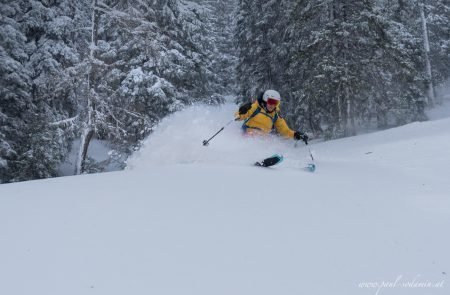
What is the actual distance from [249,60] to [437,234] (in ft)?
74.7

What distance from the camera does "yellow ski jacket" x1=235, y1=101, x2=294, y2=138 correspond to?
379 inches

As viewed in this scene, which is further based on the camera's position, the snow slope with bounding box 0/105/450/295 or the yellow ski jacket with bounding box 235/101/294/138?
the yellow ski jacket with bounding box 235/101/294/138

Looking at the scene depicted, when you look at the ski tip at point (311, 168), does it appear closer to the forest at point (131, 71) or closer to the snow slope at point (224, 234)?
the snow slope at point (224, 234)

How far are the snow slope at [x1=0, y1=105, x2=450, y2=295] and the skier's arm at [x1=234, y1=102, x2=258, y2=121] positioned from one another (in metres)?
2.36

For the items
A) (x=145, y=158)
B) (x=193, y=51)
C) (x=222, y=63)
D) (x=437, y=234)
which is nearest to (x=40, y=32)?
(x=193, y=51)

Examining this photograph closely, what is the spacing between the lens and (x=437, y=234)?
13.7 feet

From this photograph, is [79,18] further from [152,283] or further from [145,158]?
[152,283]

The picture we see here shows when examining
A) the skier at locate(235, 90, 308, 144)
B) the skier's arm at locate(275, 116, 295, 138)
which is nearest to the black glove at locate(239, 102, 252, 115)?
the skier at locate(235, 90, 308, 144)

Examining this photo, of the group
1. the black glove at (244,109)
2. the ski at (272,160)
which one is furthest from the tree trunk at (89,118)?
the ski at (272,160)

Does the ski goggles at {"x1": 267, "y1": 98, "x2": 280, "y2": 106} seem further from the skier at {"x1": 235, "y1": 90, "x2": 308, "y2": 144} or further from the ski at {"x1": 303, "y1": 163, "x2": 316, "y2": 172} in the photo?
the ski at {"x1": 303, "y1": 163, "x2": 316, "y2": 172}

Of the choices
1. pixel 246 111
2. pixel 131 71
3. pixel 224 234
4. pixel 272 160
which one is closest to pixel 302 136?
pixel 246 111

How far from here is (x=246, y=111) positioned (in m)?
9.45

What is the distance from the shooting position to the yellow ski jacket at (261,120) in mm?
9617

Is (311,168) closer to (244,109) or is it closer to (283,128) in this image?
(283,128)
